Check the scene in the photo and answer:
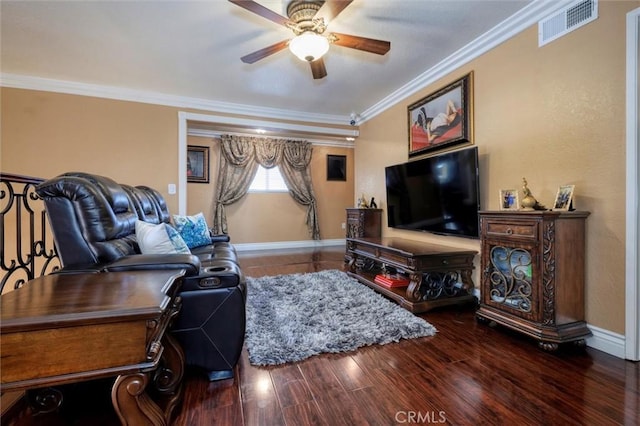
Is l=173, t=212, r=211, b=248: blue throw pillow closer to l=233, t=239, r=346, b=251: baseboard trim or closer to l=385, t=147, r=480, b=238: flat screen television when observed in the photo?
l=385, t=147, r=480, b=238: flat screen television

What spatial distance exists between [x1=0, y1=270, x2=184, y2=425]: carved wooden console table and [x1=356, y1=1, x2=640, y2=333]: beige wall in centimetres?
247

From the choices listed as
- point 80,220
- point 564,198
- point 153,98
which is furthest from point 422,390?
point 153,98

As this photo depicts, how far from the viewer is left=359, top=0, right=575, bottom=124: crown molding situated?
2.09 metres

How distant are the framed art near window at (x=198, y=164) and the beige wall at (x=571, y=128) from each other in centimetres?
454

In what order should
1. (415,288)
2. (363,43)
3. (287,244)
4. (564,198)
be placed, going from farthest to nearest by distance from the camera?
(287,244), (415,288), (363,43), (564,198)

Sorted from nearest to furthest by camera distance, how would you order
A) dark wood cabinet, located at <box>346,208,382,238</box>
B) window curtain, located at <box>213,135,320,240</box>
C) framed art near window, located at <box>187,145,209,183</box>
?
dark wood cabinet, located at <box>346,208,382,238</box> < framed art near window, located at <box>187,145,209,183</box> < window curtain, located at <box>213,135,320,240</box>

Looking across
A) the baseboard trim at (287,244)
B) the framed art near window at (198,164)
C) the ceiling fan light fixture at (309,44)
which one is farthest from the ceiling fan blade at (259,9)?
the baseboard trim at (287,244)

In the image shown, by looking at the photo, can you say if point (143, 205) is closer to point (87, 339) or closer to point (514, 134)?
point (87, 339)

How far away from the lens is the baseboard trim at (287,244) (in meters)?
5.60

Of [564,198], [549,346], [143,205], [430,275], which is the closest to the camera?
[549,346]

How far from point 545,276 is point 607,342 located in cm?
54

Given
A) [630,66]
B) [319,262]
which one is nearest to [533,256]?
[630,66]

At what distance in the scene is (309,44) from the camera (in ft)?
6.71

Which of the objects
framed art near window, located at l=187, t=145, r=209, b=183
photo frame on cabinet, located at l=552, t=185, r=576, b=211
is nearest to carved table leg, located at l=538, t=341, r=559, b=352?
photo frame on cabinet, located at l=552, t=185, r=576, b=211
